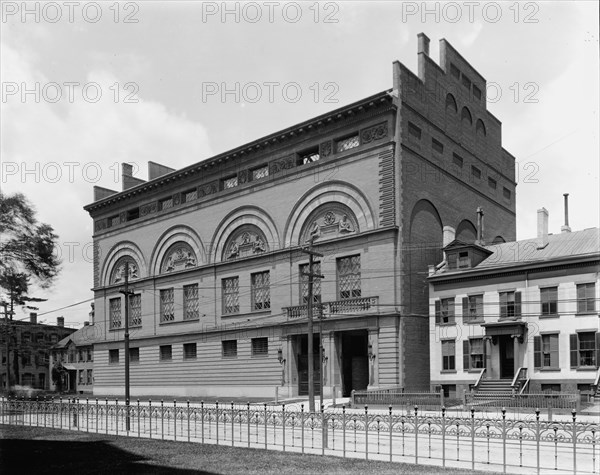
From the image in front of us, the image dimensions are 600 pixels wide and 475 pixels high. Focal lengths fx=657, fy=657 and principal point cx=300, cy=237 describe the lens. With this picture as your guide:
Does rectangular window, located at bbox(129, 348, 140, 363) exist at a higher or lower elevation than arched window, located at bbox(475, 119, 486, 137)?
lower

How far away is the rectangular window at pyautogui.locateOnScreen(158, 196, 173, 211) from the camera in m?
56.2

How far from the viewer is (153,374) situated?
56.2 metres

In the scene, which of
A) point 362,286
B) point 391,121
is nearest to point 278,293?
point 362,286

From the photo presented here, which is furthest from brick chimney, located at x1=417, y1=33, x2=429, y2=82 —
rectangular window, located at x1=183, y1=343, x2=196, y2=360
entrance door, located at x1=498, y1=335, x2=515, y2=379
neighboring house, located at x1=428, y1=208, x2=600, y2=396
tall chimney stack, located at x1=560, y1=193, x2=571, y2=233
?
rectangular window, located at x1=183, y1=343, x2=196, y2=360

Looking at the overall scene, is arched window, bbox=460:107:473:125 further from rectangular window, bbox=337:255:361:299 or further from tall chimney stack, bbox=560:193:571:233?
rectangular window, bbox=337:255:361:299

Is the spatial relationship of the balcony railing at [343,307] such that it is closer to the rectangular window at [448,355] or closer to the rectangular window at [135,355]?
the rectangular window at [448,355]

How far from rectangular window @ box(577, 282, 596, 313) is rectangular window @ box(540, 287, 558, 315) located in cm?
122

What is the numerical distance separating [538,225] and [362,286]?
11.5 meters

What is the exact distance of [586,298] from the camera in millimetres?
33656

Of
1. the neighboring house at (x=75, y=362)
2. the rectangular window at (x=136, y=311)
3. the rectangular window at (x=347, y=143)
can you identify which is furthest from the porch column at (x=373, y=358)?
the neighboring house at (x=75, y=362)

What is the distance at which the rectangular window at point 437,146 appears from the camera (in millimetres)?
43812

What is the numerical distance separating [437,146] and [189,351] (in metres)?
25.5

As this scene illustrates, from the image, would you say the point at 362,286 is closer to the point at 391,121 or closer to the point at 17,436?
the point at 391,121

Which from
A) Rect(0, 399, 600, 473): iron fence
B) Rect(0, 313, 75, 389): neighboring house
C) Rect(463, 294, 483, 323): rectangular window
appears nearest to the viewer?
Rect(0, 399, 600, 473): iron fence
